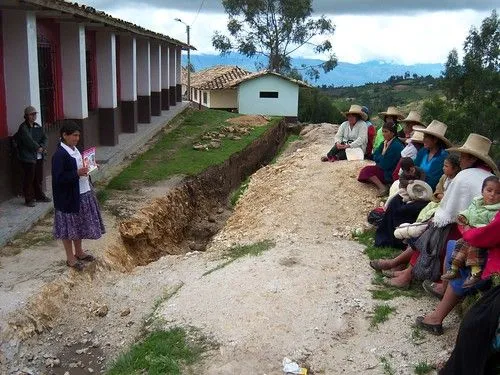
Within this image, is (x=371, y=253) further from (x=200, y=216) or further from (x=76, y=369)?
(x=200, y=216)

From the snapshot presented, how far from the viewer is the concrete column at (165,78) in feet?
78.8

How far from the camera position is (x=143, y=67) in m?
19.2

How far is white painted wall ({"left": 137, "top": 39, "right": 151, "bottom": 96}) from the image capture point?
62.1 feet

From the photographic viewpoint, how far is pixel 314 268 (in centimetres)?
668

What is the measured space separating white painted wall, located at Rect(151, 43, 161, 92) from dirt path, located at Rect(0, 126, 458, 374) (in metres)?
14.7

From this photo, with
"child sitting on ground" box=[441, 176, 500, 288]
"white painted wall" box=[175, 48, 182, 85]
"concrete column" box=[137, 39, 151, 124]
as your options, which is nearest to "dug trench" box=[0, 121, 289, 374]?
"child sitting on ground" box=[441, 176, 500, 288]

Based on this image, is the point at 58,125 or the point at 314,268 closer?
the point at 314,268

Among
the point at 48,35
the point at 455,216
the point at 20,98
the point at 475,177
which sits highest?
the point at 48,35

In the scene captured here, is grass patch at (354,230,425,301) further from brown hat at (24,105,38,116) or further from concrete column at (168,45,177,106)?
concrete column at (168,45,177,106)

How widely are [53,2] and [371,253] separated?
6060 mm

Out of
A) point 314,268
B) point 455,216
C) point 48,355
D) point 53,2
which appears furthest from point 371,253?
point 53,2

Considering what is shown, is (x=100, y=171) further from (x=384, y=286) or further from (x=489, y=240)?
(x=489, y=240)

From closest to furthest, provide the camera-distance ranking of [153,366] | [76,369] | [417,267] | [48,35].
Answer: [153,366] < [76,369] < [417,267] < [48,35]

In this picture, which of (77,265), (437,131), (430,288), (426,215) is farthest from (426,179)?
(77,265)
